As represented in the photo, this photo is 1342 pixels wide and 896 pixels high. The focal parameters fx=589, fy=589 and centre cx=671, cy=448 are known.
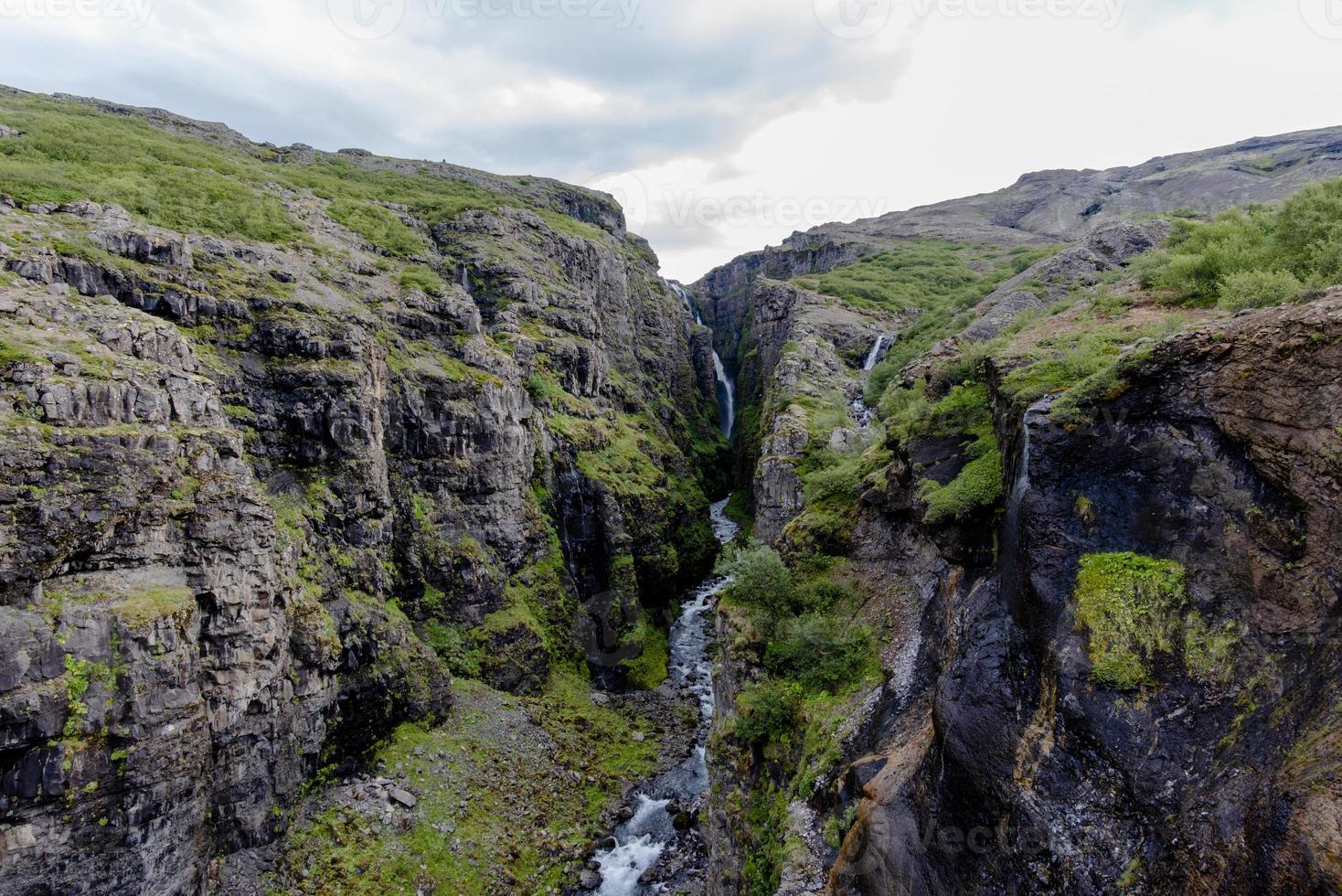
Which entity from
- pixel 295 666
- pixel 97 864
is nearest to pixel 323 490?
pixel 295 666

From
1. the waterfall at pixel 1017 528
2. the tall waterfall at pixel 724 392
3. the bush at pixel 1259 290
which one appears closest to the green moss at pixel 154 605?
the waterfall at pixel 1017 528

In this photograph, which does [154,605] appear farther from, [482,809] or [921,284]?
[921,284]

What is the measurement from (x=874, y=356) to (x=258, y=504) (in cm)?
5232

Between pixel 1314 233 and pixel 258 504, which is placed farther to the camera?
pixel 258 504

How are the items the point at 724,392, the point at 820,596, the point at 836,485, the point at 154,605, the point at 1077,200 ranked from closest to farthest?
the point at 154,605
the point at 820,596
the point at 836,485
the point at 724,392
the point at 1077,200

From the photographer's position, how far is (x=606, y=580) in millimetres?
47250

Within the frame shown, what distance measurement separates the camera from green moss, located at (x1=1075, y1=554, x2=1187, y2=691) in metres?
9.50

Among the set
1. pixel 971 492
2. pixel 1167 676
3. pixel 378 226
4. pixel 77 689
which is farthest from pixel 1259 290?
pixel 378 226

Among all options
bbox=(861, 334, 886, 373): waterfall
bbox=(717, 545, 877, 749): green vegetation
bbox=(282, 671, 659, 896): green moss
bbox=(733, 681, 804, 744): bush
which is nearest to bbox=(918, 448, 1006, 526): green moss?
bbox=(717, 545, 877, 749): green vegetation

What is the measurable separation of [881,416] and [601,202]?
287 ft

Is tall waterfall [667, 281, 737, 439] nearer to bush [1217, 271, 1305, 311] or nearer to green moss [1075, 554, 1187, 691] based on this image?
bush [1217, 271, 1305, 311]

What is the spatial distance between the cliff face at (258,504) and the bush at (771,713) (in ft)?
63.9

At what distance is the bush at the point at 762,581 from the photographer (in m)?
21.7

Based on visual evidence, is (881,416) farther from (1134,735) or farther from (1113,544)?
(1134,735)
